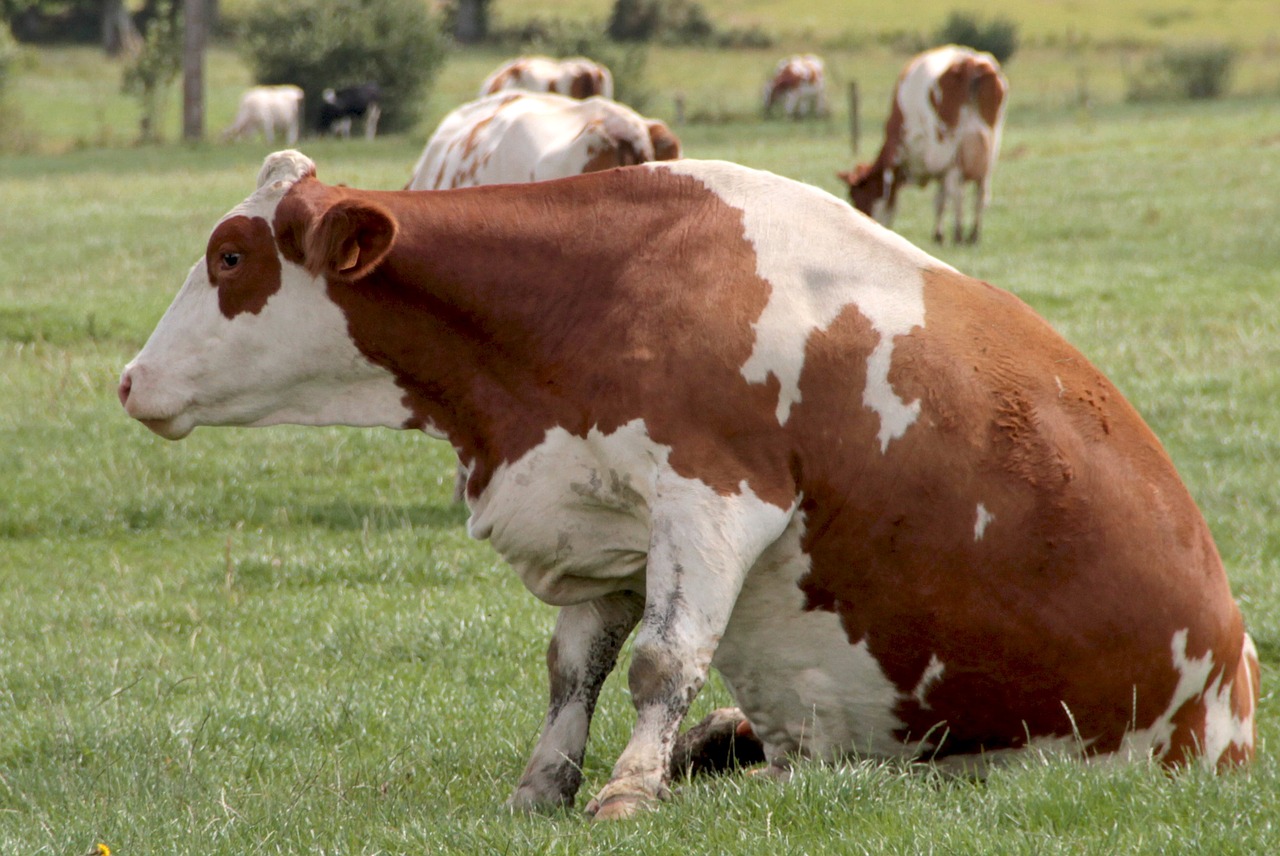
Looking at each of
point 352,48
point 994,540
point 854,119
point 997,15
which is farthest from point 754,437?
point 997,15

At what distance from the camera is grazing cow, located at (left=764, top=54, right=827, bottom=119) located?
4431cm

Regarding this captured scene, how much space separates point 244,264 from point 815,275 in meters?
1.52

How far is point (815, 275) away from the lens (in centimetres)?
411

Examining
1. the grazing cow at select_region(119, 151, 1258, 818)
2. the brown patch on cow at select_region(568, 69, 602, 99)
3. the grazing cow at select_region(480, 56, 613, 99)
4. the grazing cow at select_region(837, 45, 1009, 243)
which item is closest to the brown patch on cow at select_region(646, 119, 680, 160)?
the grazing cow at select_region(119, 151, 1258, 818)

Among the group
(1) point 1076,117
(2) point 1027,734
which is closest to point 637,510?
(2) point 1027,734

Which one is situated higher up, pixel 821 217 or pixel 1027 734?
pixel 821 217

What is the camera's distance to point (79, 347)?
12969 millimetres

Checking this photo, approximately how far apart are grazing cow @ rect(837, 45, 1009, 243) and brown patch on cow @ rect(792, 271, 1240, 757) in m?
16.6

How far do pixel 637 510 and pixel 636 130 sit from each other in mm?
5466

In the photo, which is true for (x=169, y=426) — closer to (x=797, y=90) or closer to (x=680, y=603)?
(x=680, y=603)

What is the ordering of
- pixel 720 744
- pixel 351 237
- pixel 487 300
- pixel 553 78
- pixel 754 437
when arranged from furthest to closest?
pixel 553 78, pixel 720 744, pixel 487 300, pixel 351 237, pixel 754 437

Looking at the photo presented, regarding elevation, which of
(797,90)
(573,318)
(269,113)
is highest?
(573,318)

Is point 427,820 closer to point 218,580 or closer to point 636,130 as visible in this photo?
point 218,580

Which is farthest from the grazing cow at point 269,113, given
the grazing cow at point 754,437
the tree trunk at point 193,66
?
the grazing cow at point 754,437
